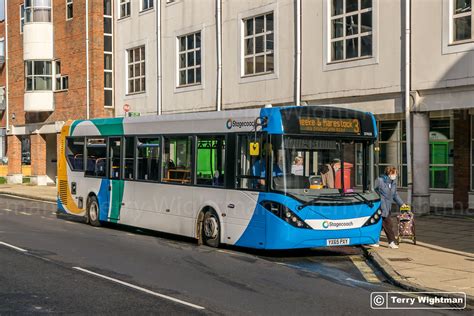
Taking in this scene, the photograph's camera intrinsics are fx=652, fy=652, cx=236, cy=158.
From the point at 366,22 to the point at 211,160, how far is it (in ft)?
29.9

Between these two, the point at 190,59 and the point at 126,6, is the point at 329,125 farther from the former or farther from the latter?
the point at 126,6

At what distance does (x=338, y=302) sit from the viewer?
27.4 ft

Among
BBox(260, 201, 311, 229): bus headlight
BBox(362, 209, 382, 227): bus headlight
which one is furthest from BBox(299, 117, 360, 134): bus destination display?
BBox(362, 209, 382, 227): bus headlight

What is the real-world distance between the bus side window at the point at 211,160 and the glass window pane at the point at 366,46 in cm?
846

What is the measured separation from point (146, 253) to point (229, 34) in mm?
14375

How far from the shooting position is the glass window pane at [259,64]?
78.1ft

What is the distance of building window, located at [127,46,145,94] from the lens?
101 feet

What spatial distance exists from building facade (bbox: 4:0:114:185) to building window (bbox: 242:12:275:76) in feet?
36.7

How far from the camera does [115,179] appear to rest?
16625mm

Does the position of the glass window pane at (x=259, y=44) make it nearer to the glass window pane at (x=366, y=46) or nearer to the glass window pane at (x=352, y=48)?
the glass window pane at (x=352, y=48)

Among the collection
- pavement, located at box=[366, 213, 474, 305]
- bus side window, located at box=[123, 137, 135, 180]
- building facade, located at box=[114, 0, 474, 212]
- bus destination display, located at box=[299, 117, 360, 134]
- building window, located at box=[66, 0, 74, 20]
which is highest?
building window, located at box=[66, 0, 74, 20]

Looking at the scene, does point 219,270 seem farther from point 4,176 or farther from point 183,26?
point 4,176

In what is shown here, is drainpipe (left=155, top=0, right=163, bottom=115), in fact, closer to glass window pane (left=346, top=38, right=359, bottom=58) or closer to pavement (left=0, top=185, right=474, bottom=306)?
glass window pane (left=346, top=38, right=359, bottom=58)

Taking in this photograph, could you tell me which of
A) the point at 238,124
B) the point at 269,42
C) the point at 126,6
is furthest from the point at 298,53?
the point at 126,6
